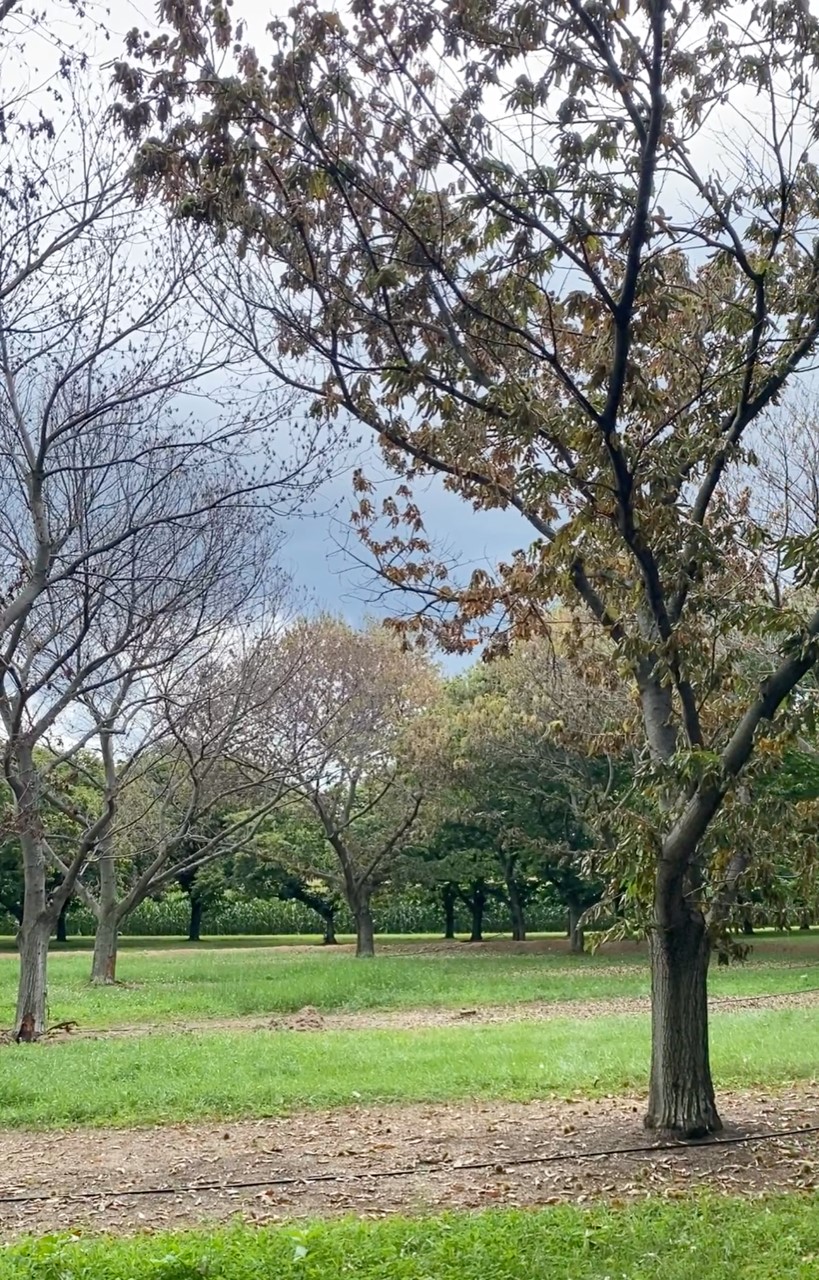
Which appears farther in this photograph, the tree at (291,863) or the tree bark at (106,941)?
the tree at (291,863)

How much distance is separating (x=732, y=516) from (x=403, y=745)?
20.2 metres

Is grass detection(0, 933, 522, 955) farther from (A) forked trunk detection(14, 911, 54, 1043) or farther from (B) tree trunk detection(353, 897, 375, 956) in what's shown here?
(A) forked trunk detection(14, 911, 54, 1043)

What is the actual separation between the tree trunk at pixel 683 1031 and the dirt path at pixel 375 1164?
250 millimetres

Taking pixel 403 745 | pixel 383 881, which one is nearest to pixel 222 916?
pixel 383 881

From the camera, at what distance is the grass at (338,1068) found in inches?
379

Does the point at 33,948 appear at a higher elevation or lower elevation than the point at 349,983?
higher

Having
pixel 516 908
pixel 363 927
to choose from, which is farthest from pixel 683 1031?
pixel 516 908

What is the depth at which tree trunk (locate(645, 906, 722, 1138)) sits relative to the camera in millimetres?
7730

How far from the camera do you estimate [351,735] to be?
85.6 ft

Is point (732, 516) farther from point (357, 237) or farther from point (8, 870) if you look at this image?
point (8, 870)

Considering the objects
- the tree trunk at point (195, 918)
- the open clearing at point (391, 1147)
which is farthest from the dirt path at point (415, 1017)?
the tree trunk at point (195, 918)

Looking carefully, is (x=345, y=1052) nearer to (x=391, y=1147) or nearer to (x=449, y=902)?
(x=391, y=1147)

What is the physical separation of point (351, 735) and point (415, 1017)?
989cm

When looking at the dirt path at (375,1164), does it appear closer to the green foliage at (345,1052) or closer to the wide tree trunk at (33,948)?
the green foliage at (345,1052)
